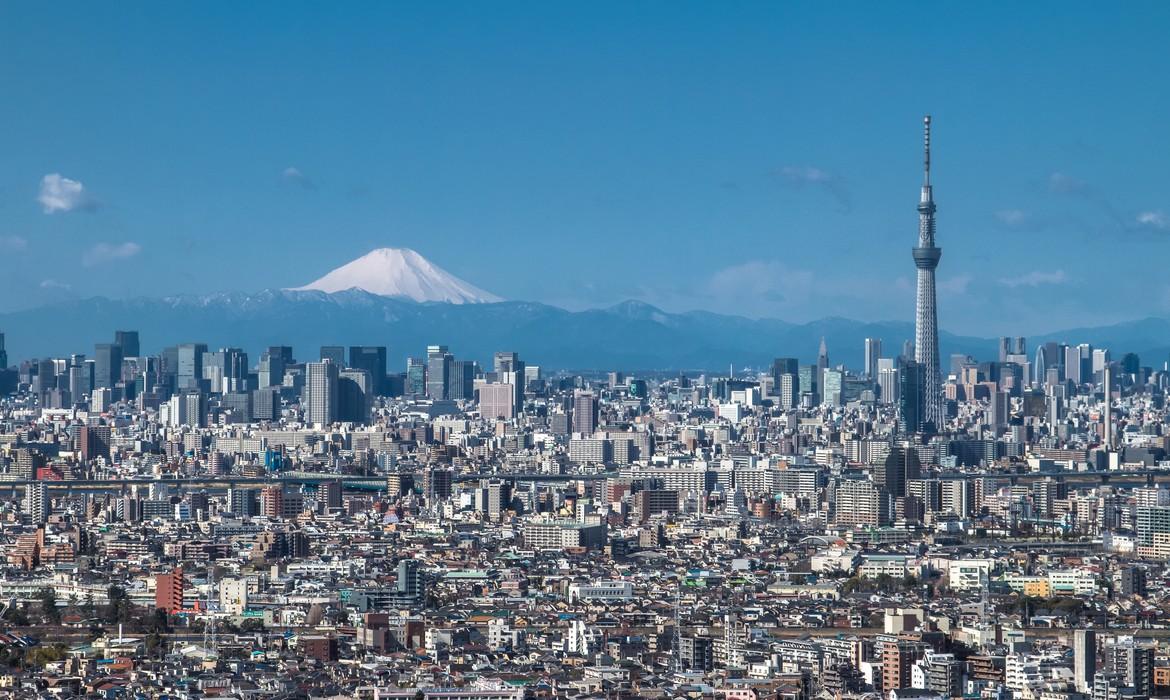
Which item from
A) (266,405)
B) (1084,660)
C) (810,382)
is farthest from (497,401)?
(1084,660)

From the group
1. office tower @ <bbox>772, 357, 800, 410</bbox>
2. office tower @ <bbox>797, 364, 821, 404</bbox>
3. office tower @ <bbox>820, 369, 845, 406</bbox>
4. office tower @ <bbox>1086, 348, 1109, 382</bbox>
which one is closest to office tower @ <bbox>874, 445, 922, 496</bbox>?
office tower @ <bbox>772, 357, 800, 410</bbox>

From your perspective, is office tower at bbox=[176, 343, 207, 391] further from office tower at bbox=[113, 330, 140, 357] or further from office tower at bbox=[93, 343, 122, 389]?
office tower at bbox=[113, 330, 140, 357]

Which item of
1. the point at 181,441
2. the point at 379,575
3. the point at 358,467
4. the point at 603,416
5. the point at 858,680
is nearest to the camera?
the point at 858,680

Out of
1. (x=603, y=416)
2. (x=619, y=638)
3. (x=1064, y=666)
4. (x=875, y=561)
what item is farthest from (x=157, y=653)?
(x=603, y=416)

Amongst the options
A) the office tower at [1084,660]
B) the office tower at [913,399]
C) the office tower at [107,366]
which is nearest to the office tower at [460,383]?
the office tower at [107,366]

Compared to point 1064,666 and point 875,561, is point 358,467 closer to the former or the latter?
point 875,561
